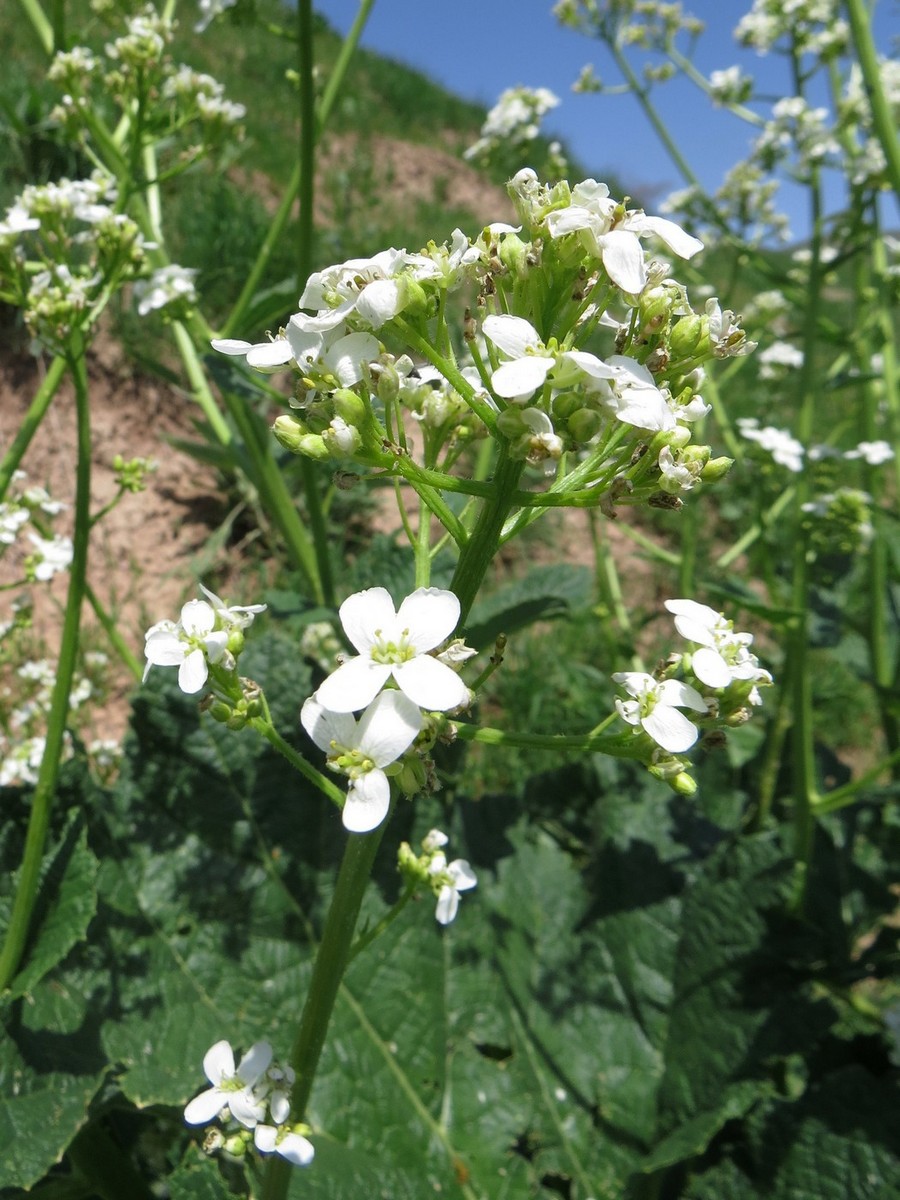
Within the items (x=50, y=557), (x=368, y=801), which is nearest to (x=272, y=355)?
(x=368, y=801)

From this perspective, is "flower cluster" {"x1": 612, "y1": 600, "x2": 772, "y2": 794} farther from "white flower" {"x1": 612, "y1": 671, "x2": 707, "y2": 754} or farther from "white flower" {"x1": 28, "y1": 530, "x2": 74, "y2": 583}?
Answer: "white flower" {"x1": 28, "y1": 530, "x2": 74, "y2": 583}

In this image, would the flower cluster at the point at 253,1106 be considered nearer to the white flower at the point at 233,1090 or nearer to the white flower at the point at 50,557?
the white flower at the point at 233,1090

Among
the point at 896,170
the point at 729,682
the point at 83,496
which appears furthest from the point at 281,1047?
the point at 896,170

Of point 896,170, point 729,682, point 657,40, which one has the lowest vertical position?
point 729,682

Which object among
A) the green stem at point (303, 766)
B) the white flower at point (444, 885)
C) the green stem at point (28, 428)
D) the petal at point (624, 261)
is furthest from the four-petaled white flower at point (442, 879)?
the green stem at point (28, 428)

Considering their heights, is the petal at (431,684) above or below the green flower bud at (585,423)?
below

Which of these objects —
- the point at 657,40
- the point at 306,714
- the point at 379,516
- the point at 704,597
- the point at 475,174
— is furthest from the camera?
the point at 475,174

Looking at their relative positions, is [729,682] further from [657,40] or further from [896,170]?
[657,40]

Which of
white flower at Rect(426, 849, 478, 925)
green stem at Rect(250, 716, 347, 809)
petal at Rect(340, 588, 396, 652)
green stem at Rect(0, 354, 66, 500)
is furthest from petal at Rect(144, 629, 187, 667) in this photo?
green stem at Rect(0, 354, 66, 500)
